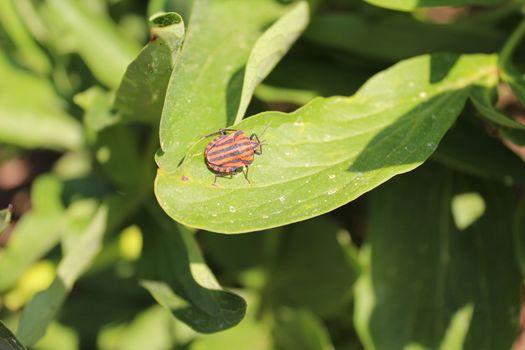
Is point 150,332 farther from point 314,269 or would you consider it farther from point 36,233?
point 314,269

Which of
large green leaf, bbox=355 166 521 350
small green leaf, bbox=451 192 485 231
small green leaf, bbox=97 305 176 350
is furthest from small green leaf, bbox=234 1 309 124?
small green leaf, bbox=97 305 176 350

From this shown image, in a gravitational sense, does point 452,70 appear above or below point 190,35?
below

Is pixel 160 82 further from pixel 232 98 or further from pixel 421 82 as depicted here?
pixel 421 82

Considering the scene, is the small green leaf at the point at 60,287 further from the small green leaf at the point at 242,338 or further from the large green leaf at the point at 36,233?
the small green leaf at the point at 242,338

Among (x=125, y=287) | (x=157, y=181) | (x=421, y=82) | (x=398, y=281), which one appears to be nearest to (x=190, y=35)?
(x=157, y=181)

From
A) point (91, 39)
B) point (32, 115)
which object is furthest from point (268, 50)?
point (32, 115)

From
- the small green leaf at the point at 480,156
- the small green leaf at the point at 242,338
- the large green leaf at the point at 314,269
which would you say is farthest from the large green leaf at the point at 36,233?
the small green leaf at the point at 480,156

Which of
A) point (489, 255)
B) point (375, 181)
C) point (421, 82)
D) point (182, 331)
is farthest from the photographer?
point (182, 331)

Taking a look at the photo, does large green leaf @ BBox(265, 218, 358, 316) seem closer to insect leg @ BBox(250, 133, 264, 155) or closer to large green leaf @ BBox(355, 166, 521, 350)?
large green leaf @ BBox(355, 166, 521, 350)
